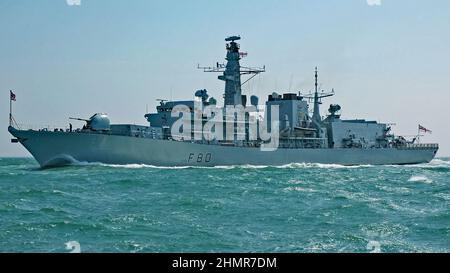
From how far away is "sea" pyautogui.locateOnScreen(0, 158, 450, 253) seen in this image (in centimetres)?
1323

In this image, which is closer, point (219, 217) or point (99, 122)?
point (219, 217)

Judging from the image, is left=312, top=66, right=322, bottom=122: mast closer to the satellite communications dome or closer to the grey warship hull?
the grey warship hull

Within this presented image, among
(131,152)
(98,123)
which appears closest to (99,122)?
(98,123)

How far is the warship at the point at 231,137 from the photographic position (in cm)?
3953

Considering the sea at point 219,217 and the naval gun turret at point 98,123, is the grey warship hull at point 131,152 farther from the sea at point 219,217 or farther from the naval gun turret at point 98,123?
the sea at point 219,217

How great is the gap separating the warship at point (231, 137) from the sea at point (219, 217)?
37.3ft

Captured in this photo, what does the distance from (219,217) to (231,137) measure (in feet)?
107

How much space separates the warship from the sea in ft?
37.3

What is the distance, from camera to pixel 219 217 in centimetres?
1722

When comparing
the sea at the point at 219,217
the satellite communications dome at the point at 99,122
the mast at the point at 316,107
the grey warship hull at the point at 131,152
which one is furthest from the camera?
the mast at the point at 316,107

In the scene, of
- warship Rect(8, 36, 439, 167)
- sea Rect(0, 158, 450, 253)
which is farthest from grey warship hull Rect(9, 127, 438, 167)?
sea Rect(0, 158, 450, 253)

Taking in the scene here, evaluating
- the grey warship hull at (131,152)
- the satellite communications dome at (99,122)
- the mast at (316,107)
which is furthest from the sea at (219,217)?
the mast at (316,107)

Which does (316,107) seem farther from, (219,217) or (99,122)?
(219,217)
